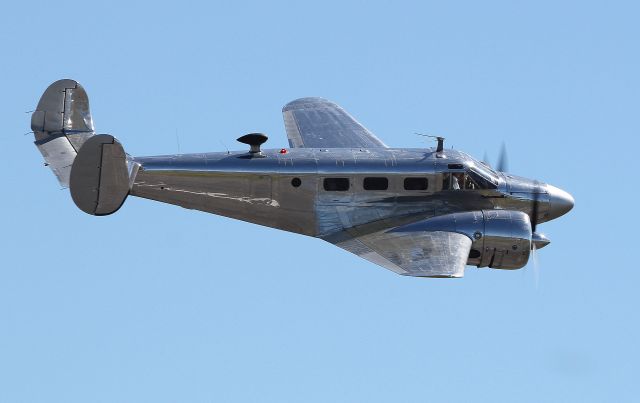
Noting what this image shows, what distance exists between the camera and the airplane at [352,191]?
4319 cm

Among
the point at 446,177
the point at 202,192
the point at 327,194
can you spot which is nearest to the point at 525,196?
the point at 446,177

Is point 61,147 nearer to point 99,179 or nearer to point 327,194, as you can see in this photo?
point 99,179

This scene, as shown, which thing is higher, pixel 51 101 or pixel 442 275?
pixel 51 101

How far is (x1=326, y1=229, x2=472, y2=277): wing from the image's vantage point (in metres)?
41.1

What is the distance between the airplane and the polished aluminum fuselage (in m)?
0.03

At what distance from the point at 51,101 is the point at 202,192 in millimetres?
5357

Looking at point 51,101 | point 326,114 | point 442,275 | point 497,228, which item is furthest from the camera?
point 326,114

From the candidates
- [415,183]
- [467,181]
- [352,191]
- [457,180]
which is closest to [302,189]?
[352,191]

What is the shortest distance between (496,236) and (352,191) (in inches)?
162

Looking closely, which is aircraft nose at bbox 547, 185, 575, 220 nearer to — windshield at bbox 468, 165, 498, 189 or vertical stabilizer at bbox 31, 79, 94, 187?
windshield at bbox 468, 165, 498, 189

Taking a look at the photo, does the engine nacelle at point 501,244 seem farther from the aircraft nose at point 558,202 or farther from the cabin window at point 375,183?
the aircraft nose at point 558,202

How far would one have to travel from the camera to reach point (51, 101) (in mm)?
46625

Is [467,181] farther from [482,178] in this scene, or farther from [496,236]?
[496,236]

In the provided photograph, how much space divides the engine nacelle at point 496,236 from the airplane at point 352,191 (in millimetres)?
25
